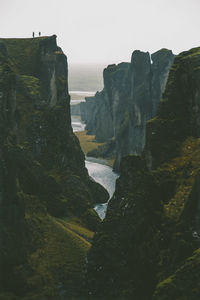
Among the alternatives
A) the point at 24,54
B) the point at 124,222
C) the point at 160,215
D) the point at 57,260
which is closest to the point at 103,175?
the point at 24,54

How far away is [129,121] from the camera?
19238 centimetres

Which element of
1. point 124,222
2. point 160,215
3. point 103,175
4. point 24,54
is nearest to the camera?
point 160,215

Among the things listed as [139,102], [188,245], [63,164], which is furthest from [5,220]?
[139,102]

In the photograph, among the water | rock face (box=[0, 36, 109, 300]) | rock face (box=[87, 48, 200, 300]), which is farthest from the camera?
the water

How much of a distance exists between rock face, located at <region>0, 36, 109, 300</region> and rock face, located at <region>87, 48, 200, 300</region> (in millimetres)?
7437

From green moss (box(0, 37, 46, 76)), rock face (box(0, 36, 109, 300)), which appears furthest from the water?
green moss (box(0, 37, 46, 76))

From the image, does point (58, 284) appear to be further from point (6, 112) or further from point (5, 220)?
point (6, 112)

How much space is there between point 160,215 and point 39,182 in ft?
119

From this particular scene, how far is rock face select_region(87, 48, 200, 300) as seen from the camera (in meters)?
47.2

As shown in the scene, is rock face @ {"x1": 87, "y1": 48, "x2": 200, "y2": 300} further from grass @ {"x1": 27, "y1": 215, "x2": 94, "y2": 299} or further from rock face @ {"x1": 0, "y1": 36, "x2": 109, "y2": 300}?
rock face @ {"x1": 0, "y1": 36, "x2": 109, "y2": 300}

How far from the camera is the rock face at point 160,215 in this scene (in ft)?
155

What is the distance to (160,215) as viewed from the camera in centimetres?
5516

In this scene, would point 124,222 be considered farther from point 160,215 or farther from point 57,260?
point 57,260

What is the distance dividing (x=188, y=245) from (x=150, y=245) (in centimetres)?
706
